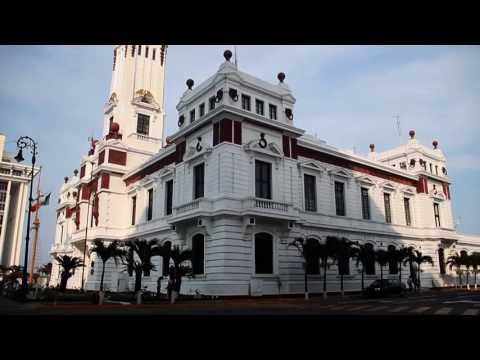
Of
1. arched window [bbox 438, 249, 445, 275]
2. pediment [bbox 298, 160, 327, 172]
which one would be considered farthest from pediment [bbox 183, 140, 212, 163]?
arched window [bbox 438, 249, 445, 275]

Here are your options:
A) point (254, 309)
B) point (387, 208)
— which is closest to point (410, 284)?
point (387, 208)

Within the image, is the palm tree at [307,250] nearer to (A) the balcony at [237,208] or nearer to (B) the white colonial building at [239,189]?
(B) the white colonial building at [239,189]

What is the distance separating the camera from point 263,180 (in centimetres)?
2845

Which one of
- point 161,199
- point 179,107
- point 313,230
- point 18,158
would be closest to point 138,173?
point 161,199

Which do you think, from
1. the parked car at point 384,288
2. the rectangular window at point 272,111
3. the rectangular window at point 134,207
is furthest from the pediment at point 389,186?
the rectangular window at point 134,207

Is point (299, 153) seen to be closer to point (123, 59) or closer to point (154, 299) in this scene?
point (154, 299)

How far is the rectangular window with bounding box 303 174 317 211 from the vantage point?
31.5m

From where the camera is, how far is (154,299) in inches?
888

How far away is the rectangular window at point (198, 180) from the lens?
28922 millimetres

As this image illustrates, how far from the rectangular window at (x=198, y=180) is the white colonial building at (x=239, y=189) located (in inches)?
3.1

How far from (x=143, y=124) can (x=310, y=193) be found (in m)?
23.4

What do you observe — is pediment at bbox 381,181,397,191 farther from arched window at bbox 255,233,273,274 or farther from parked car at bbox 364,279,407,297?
arched window at bbox 255,233,273,274
